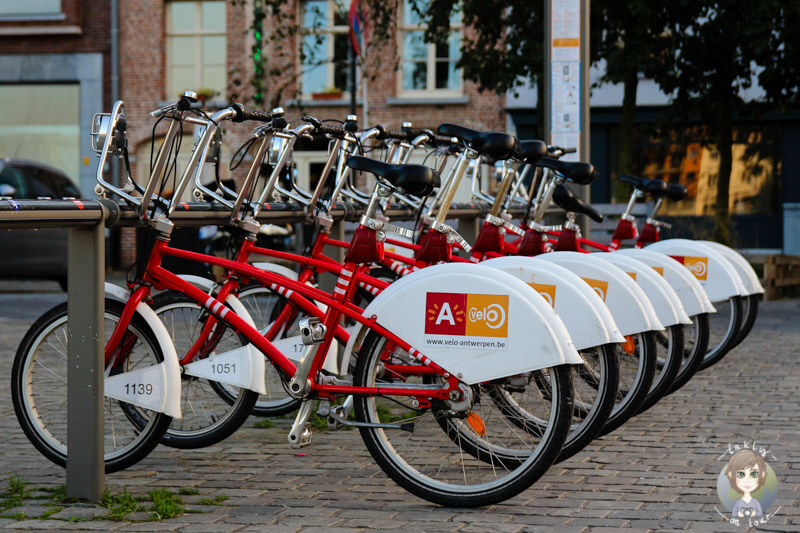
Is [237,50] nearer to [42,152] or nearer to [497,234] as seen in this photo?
[42,152]

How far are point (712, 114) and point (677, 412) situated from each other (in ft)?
51.3

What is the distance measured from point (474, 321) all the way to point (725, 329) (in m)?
3.98

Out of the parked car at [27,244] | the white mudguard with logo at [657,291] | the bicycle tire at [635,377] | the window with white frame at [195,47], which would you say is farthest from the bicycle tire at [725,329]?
the window with white frame at [195,47]

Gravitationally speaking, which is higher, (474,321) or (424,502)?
(474,321)

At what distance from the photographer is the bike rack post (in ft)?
15.8

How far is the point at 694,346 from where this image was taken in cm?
718

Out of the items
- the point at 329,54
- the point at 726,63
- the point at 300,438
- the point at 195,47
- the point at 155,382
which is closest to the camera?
the point at 300,438

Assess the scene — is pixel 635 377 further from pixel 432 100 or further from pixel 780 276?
pixel 432 100

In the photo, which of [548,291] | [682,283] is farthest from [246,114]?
[682,283]

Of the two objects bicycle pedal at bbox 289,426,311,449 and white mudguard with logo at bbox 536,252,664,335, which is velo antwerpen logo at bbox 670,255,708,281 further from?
bicycle pedal at bbox 289,426,311,449

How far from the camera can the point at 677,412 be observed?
7094 mm

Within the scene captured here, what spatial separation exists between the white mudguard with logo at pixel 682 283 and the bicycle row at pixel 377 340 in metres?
0.59

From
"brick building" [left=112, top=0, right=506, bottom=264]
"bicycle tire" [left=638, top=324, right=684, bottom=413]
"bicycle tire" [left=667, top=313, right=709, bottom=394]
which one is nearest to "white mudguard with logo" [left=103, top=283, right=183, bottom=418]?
"bicycle tire" [left=638, top=324, right=684, bottom=413]

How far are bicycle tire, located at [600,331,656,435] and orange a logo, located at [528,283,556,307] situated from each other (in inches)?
28.8
